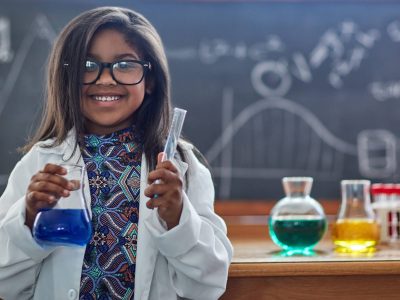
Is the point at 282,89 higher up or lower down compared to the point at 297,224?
higher up

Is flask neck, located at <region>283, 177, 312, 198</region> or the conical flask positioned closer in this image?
the conical flask

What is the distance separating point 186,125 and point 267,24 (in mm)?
422

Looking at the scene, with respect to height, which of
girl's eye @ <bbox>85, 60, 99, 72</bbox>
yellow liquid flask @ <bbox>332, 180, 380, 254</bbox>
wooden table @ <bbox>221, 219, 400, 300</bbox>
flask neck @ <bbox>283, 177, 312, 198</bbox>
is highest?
girl's eye @ <bbox>85, 60, 99, 72</bbox>

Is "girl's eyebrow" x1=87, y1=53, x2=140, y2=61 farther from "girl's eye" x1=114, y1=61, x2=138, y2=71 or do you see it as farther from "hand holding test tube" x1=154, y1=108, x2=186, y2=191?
"hand holding test tube" x1=154, y1=108, x2=186, y2=191

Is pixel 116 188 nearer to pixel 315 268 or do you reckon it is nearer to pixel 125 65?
pixel 125 65

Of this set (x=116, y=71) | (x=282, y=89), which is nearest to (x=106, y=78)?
(x=116, y=71)

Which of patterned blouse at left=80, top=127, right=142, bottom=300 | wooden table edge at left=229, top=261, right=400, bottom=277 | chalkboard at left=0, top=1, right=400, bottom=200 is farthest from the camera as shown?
chalkboard at left=0, top=1, right=400, bottom=200

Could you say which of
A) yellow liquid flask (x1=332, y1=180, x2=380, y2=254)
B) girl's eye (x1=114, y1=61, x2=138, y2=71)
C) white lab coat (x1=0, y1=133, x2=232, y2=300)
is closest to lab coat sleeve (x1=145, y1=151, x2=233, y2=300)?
white lab coat (x1=0, y1=133, x2=232, y2=300)

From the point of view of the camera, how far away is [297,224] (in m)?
1.58

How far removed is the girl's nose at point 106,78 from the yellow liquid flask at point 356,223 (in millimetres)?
629

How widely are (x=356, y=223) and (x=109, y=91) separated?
2.10ft

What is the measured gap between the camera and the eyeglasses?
135cm

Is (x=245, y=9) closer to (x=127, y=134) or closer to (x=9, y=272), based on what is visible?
(x=127, y=134)

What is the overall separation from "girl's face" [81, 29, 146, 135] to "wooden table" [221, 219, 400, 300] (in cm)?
36
